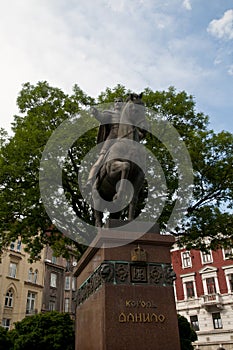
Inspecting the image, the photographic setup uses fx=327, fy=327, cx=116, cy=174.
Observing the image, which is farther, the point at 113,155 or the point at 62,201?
the point at 62,201

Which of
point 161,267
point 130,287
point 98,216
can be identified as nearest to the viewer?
point 130,287

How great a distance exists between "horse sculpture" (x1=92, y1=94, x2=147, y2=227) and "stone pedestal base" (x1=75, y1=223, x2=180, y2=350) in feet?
2.73

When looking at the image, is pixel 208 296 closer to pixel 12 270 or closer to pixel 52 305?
pixel 52 305

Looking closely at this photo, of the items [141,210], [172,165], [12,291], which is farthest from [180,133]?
[12,291]

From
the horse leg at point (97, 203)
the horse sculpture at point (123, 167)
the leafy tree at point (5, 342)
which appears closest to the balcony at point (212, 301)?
the leafy tree at point (5, 342)

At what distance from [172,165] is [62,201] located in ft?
16.1

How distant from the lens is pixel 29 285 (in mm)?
35031

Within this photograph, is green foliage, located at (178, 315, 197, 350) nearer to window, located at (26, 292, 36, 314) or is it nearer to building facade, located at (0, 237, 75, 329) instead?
building facade, located at (0, 237, 75, 329)

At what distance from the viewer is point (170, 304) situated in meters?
4.86

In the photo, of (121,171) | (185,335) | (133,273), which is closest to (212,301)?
(185,335)

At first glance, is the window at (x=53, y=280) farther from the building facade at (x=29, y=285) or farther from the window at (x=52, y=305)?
the window at (x=52, y=305)

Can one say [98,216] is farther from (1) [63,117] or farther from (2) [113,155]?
(1) [63,117]

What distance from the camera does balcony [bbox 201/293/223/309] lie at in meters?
34.4

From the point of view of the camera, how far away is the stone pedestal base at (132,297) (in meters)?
4.48
